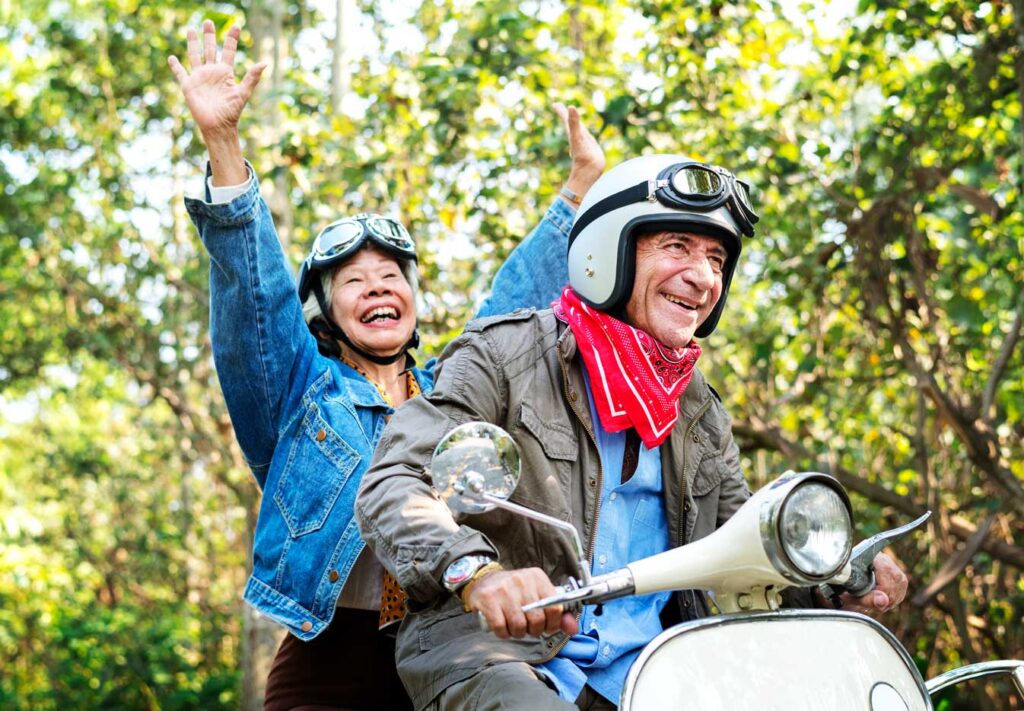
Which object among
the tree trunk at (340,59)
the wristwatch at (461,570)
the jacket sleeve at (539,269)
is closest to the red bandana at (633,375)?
the wristwatch at (461,570)

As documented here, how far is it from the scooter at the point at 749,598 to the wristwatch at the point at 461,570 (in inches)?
6.7

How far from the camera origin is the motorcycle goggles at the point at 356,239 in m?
3.82

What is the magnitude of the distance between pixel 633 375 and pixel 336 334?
1.38 m

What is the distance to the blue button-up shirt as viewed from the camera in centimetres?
265

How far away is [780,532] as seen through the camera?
2.10 meters

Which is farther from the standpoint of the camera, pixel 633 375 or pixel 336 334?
pixel 336 334

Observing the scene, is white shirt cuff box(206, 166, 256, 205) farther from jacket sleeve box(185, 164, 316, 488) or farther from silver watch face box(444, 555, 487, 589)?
silver watch face box(444, 555, 487, 589)

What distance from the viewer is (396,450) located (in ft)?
8.36

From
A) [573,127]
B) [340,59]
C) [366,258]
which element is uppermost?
[340,59]

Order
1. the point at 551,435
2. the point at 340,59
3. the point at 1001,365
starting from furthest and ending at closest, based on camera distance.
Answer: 1. the point at 340,59
2. the point at 1001,365
3. the point at 551,435

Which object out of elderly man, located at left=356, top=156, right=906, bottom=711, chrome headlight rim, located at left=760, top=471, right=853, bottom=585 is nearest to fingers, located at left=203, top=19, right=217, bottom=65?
elderly man, located at left=356, top=156, right=906, bottom=711

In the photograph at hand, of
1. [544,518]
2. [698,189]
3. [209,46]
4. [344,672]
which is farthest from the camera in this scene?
[209,46]

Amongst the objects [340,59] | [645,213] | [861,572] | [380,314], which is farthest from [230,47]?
[340,59]

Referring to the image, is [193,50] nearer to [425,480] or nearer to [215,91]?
[215,91]
